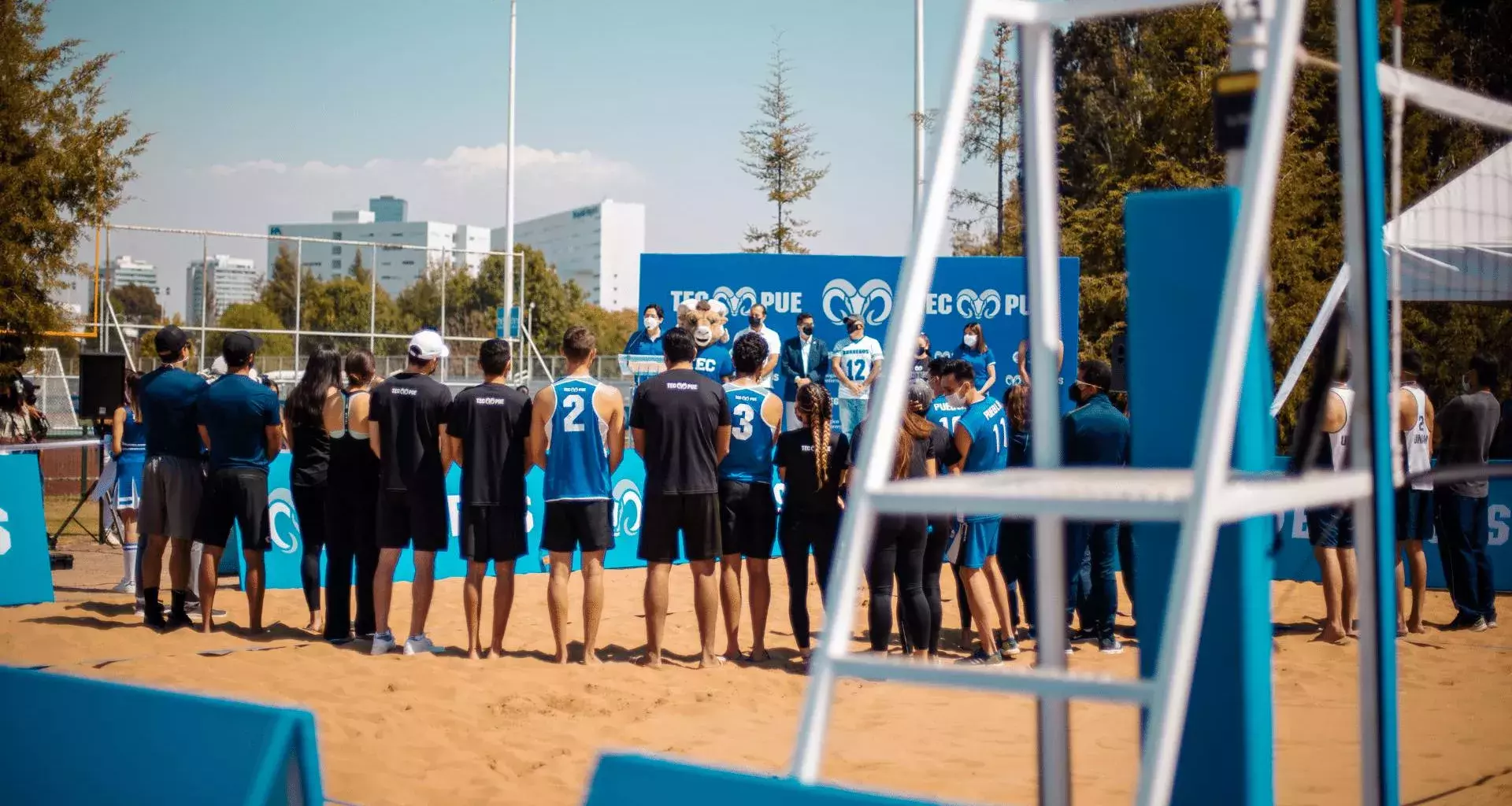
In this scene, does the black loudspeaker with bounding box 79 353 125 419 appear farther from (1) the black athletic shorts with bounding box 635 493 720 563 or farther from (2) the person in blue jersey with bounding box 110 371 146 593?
(1) the black athletic shorts with bounding box 635 493 720 563

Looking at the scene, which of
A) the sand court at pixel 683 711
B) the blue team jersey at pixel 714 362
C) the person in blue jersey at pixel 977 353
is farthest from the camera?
the person in blue jersey at pixel 977 353

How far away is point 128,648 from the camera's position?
7.96 metres

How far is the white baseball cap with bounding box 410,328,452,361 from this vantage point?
8008 mm

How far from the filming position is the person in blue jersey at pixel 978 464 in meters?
7.77

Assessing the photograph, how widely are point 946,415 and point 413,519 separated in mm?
3475

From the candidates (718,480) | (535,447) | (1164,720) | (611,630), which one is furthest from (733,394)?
(1164,720)

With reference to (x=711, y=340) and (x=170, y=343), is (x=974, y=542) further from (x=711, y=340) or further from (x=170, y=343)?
(x=711, y=340)

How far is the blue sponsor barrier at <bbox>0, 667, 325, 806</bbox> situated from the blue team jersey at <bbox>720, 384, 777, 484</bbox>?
501 cm

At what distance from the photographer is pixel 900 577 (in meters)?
7.70

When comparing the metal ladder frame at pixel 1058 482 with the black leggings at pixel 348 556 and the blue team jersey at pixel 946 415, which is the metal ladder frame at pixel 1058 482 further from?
the black leggings at pixel 348 556

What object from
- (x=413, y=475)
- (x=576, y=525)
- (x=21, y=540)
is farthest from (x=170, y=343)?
(x=576, y=525)

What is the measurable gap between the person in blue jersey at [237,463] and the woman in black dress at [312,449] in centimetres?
17

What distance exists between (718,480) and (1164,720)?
20.9 feet

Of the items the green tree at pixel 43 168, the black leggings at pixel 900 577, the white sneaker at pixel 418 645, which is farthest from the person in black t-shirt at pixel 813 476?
the green tree at pixel 43 168
